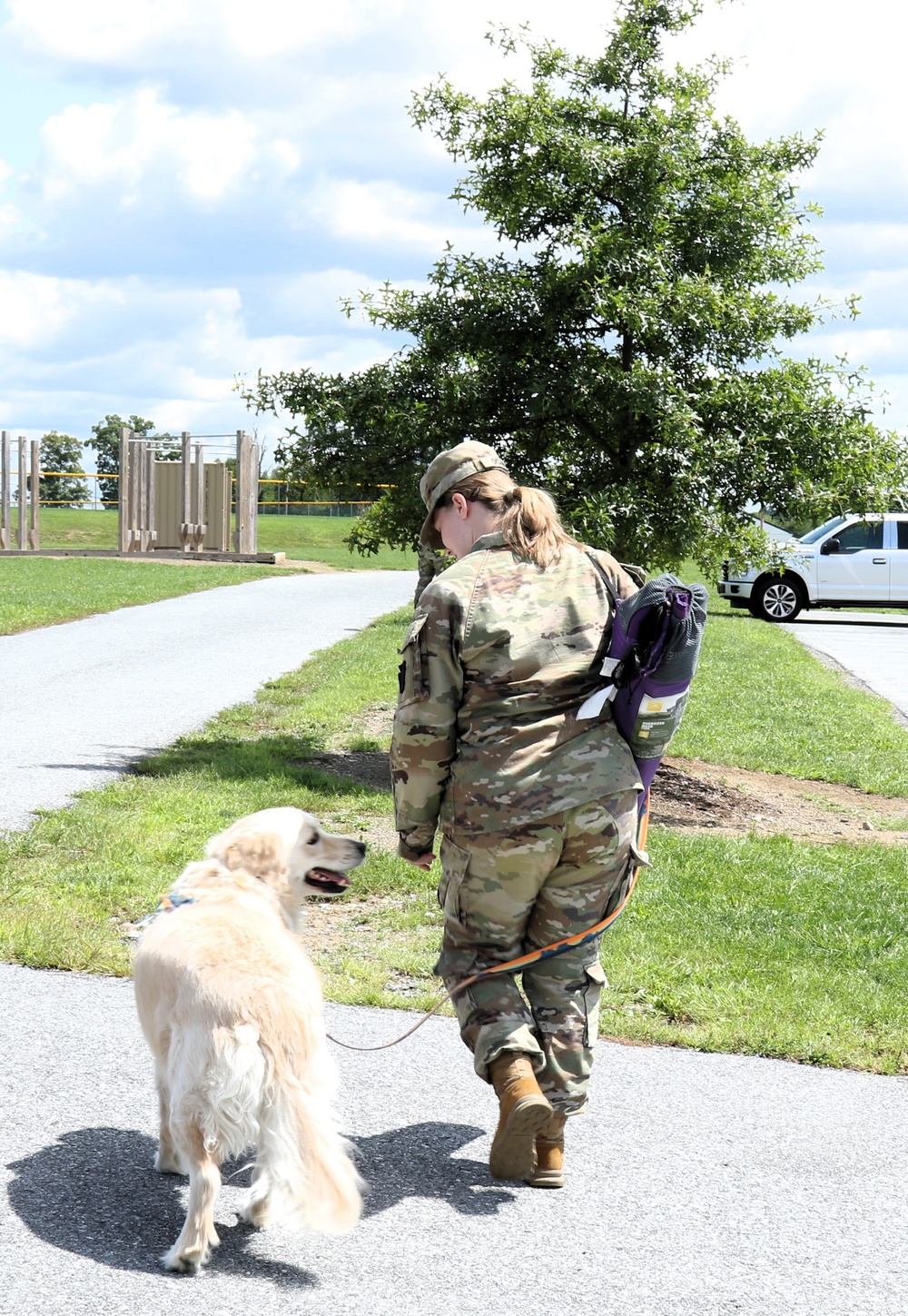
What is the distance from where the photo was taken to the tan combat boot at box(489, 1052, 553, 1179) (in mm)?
3295

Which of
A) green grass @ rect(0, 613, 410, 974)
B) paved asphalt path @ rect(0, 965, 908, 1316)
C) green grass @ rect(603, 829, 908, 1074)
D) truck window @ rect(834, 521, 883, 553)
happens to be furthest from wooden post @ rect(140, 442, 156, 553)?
paved asphalt path @ rect(0, 965, 908, 1316)

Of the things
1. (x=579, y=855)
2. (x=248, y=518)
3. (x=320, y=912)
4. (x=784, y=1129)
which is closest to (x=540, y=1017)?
(x=579, y=855)

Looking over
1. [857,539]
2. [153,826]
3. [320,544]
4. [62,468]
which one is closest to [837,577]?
[857,539]

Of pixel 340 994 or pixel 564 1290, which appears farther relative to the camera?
pixel 340 994

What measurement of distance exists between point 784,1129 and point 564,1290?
1.22m

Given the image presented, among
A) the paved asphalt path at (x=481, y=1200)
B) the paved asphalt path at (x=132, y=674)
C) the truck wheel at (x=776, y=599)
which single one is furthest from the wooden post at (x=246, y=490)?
the paved asphalt path at (x=481, y=1200)

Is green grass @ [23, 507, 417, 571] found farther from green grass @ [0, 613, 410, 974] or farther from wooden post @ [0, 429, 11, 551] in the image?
green grass @ [0, 613, 410, 974]

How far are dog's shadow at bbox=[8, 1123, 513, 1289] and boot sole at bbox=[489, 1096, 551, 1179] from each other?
0.06 metres

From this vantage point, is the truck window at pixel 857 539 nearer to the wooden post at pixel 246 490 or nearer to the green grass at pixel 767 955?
the wooden post at pixel 246 490

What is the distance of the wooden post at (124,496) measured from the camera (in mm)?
32844

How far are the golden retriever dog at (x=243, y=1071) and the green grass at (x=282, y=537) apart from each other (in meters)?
31.1

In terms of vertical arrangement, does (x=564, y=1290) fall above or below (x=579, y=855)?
below

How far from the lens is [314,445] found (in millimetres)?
9328

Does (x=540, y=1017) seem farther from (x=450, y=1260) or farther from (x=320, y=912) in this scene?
(x=320, y=912)
